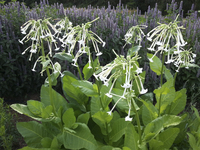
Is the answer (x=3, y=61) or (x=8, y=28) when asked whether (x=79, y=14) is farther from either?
(x=3, y=61)

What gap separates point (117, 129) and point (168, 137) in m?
0.45

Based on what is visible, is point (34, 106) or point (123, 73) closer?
point (123, 73)

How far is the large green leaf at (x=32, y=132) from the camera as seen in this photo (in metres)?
1.86

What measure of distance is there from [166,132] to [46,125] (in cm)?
118

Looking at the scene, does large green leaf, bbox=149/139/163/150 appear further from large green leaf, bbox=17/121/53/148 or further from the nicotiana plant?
large green leaf, bbox=17/121/53/148

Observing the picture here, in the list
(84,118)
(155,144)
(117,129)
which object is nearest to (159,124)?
(155,144)

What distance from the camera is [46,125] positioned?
199 cm

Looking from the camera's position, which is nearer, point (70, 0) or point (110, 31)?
point (110, 31)

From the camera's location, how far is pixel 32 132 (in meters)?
1.89

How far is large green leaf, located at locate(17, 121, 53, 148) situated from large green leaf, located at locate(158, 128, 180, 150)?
112cm

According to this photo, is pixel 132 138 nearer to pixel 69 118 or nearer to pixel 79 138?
pixel 79 138

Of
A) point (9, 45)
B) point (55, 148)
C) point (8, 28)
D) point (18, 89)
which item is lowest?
point (18, 89)

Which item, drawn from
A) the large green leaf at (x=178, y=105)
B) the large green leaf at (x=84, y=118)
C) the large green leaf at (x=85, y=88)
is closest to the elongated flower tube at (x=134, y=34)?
the large green leaf at (x=85, y=88)

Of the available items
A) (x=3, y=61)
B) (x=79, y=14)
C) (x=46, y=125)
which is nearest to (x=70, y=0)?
(x=79, y=14)
